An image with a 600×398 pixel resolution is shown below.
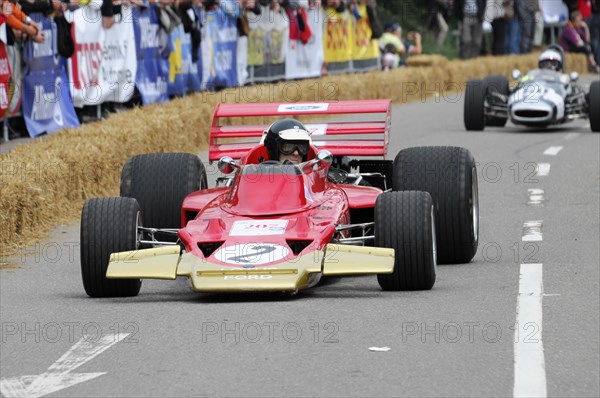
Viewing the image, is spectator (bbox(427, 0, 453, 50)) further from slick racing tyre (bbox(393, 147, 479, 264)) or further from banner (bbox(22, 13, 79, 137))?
slick racing tyre (bbox(393, 147, 479, 264))

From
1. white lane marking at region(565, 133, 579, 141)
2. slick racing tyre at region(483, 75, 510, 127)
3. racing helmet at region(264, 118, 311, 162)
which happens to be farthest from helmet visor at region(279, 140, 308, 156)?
slick racing tyre at region(483, 75, 510, 127)

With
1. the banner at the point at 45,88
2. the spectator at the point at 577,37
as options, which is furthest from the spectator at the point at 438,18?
the banner at the point at 45,88

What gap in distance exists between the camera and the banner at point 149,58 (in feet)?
71.5

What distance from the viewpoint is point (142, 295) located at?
980 centimetres

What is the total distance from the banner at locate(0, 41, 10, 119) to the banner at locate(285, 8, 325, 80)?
40.9ft

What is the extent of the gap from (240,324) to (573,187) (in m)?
7.99

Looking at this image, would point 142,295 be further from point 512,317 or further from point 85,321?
point 512,317

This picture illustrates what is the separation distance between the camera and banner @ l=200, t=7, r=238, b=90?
81.6 feet

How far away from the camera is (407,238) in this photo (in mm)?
9383

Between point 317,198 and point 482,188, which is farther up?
point 317,198

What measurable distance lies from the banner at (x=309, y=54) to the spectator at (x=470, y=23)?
917 centimetres

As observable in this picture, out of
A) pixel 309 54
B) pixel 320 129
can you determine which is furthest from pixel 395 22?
pixel 320 129

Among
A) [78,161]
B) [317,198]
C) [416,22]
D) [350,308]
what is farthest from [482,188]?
[416,22]

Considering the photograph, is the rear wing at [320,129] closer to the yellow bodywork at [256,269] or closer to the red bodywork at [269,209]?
the red bodywork at [269,209]
